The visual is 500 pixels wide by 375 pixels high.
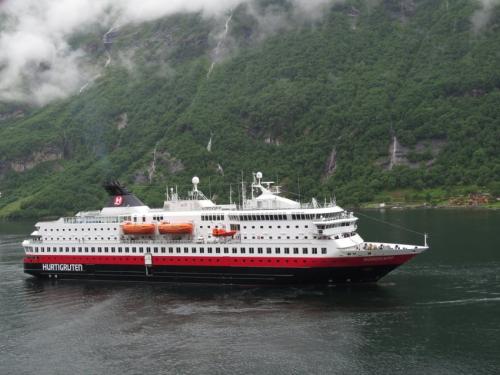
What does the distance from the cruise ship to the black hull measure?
8 cm

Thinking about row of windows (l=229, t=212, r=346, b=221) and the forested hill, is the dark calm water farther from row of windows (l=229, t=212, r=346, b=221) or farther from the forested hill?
the forested hill

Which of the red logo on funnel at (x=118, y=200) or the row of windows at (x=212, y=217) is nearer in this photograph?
the row of windows at (x=212, y=217)

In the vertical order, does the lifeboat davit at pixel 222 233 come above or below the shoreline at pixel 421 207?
below

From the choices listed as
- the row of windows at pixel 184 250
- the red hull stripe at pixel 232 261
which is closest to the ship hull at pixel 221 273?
the red hull stripe at pixel 232 261

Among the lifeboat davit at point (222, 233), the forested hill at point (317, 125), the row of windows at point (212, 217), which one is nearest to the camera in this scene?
the lifeboat davit at point (222, 233)

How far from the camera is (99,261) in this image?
55.7m

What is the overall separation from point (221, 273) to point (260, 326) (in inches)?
450

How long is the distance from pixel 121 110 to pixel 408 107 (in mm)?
85604

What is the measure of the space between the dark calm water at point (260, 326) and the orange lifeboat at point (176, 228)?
4416 millimetres

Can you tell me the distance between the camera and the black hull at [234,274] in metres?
48.6

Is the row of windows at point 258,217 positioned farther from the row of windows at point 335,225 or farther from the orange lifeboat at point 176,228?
the orange lifeboat at point 176,228

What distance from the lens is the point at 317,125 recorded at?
535ft

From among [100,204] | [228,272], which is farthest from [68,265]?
[100,204]

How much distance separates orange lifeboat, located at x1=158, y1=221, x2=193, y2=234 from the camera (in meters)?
52.2
